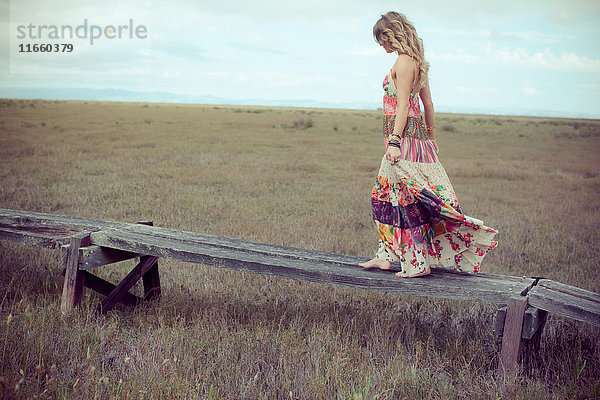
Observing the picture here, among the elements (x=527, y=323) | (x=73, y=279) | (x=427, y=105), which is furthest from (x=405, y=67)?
(x=73, y=279)

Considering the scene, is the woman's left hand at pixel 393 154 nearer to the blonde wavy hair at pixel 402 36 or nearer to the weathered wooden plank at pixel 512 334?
the blonde wavy hair at pixel 402 36

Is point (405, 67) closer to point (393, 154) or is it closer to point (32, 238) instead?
point (393, 154)

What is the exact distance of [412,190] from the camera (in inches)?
136

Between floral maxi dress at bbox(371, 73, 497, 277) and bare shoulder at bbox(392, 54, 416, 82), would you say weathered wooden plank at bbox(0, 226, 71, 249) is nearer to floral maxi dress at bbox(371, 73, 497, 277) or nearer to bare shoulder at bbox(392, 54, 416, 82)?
floral maxi dress at bbox(371, 73, 497, 277)

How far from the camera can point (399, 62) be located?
11.6 ft

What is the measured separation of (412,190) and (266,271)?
1223 millimetres

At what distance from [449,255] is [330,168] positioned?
11.6 metres

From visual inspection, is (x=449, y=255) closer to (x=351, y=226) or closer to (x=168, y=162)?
(x=351, y=226)

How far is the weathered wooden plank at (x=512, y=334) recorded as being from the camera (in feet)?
10.1

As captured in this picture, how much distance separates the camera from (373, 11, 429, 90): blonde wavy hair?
11.5ft

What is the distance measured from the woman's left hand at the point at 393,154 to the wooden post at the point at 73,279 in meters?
2.63

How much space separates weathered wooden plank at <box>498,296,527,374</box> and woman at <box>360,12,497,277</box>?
1.67 ft

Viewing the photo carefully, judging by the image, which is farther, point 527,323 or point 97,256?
point 97,256

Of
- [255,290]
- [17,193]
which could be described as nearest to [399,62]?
[255,290]
